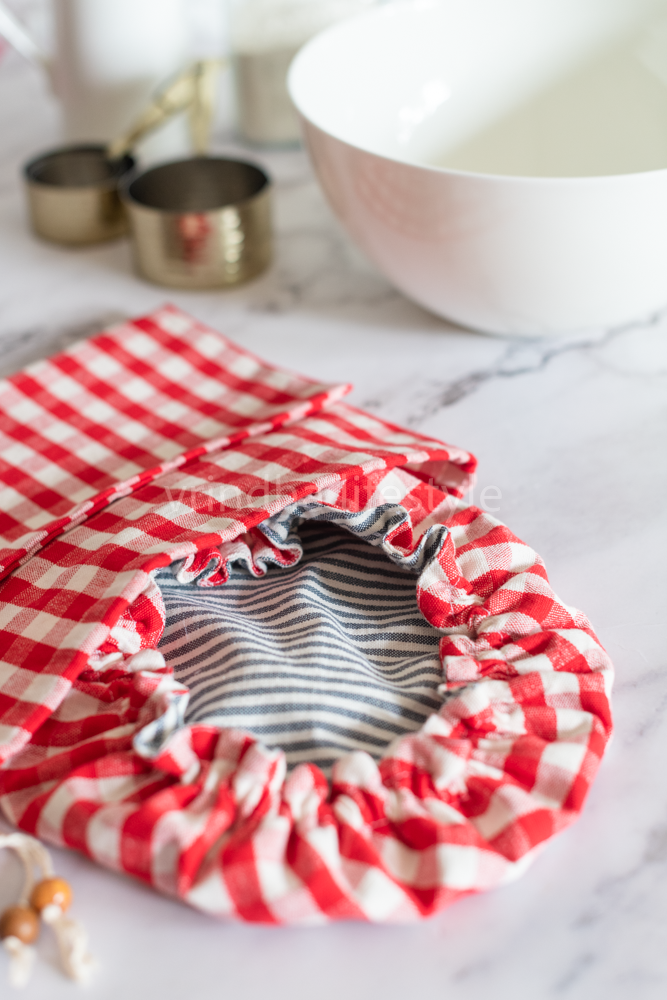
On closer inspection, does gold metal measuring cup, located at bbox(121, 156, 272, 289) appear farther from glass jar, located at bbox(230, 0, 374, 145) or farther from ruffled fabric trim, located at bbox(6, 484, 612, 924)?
ruffled fabric trim, located at bbox(6, 484, 612, 924)

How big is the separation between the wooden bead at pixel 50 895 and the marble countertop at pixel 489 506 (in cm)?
1

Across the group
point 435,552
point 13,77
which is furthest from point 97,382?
point 13,77

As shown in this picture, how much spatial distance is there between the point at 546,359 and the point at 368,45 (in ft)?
1.11

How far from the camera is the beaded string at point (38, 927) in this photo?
0.40 m

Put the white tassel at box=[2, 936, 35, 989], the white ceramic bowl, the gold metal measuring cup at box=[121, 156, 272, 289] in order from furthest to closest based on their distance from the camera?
the gold metal measuring cup at box=[121, 156, 272, 289], the white ceramic bowl, the white tassel at box=[2, 936, 35, 989]

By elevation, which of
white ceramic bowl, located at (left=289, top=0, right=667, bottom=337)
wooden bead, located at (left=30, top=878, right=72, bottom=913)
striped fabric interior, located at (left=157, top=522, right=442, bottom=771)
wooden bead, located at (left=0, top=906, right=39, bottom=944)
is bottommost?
→ wooden bead, located at (left=0, top=906, right=39, bottom=944)

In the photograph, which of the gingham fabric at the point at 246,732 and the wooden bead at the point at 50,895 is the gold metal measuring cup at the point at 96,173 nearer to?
the gingham fabric at the point at 246,732

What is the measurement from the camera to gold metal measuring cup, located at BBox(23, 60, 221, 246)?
97 cm

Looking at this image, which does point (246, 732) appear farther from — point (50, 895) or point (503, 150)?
point (503, 150)

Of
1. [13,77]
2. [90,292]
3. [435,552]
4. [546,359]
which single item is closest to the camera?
[435,552]

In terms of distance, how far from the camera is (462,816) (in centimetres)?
42

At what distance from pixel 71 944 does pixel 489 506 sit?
1.27 feet

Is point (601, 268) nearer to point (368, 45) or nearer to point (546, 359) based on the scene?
point (546, 359)

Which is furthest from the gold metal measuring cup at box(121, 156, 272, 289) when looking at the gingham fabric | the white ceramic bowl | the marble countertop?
the gingham fabric
